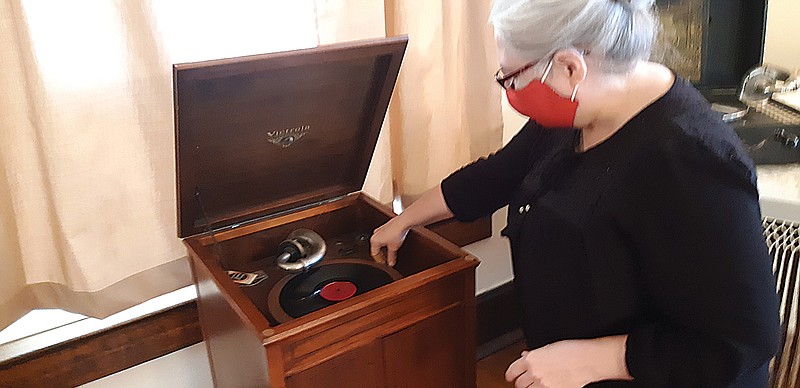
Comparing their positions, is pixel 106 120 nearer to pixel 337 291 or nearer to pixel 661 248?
pixel 337 291

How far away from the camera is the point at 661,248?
35.1 inches

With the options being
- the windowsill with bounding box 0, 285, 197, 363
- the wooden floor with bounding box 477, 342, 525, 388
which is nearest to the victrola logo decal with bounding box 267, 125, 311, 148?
the windowsill with bounding box 0, 285, 197, 363

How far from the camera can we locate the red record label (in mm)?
1176

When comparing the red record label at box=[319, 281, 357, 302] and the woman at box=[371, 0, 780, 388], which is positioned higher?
the woman at box=[371, 0, 780, 388]

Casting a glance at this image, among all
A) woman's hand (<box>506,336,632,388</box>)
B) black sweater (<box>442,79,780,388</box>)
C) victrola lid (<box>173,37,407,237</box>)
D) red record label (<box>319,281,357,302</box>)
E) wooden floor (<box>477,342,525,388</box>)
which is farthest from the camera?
wooden floor (<box>477,342,525,388</box>)

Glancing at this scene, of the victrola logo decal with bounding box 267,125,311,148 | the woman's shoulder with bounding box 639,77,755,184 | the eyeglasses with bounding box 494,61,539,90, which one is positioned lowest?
the victrola logo decal with bounding box 267,125,311,148

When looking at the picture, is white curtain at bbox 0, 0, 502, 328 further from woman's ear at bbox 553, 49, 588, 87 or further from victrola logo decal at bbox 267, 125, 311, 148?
woman's ear at bbox 553, 49, 588, 87

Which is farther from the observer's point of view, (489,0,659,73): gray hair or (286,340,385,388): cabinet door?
(286,340,385,388): cabinet door

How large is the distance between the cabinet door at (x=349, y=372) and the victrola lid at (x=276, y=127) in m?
0.37

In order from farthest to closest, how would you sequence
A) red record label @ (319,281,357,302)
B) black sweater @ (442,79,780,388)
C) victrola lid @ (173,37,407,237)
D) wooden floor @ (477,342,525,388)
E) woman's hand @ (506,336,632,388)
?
wooden floor @ (477,342,525,388), red record label @ (319,281,357,302), victrola lid @ (173,37,407,237), woman's hand @ (506,336,632,388), black sweater @ (442,79,780,388)

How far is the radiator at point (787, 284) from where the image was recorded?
1.35m

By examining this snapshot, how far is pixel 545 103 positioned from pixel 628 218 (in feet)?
0.62

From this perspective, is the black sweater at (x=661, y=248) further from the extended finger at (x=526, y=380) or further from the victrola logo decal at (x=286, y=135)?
the victrola logo decal at (x=286, y=135)

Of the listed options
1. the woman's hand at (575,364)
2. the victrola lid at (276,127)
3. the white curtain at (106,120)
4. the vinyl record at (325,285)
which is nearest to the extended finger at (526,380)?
the woman's hand at (575,364)
